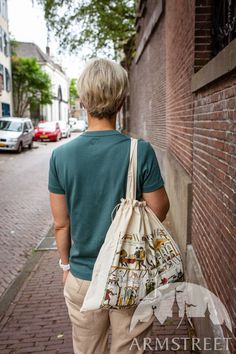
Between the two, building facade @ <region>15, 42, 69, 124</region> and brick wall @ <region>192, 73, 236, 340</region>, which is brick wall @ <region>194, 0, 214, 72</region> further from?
building facade @ <region>15, 42, 69, 124</region>

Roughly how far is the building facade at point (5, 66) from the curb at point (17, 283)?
28.1 metres

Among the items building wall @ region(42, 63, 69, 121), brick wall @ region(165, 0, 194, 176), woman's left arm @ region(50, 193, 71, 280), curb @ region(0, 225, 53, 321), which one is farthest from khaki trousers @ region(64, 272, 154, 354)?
building wall @ region(42, 63, 69, 121)

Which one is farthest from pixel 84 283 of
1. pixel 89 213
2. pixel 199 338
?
pixel 199 338

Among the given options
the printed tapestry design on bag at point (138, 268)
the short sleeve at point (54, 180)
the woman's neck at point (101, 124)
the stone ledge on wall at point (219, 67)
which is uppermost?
the stone ledge on wall at point (219, 67)

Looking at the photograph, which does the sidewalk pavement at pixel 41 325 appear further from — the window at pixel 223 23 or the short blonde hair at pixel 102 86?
the window at pixel 223 23

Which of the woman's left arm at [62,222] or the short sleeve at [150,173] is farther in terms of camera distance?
the woman's left arm at [62,222]

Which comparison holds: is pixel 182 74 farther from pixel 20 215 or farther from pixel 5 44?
pixel 5 44

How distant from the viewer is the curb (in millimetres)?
4207

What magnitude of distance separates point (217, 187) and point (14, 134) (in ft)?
63.1

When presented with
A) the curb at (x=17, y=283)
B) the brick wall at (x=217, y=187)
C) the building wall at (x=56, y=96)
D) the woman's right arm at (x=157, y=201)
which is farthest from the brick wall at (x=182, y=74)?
the building wall at (x=56, y=96)

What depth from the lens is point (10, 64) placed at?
35156 millimetres

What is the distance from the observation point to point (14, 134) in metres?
21.0

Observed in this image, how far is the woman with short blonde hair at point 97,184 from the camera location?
6.22 ft

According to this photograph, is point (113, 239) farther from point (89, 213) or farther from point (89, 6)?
point (89, 6)
